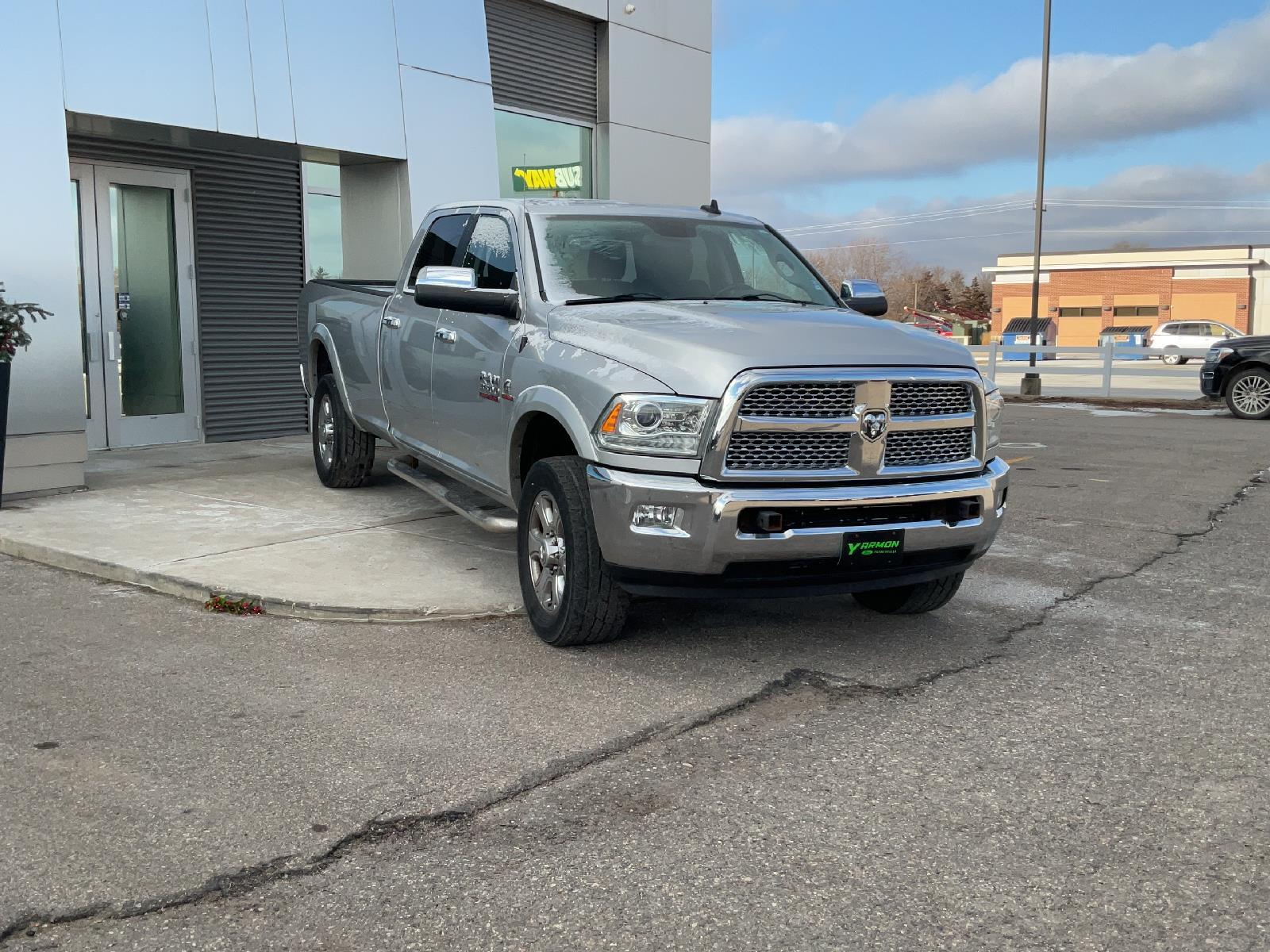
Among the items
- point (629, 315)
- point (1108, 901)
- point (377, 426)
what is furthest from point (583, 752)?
point (377, 426)

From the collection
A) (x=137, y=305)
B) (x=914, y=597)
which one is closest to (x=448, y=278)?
(x=914, y=597)

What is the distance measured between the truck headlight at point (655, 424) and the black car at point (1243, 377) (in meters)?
16.4

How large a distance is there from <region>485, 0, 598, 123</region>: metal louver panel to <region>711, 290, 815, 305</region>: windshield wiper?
904cm

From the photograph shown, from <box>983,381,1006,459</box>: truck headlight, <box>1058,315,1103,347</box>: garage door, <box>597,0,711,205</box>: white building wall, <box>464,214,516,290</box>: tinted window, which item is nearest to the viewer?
<box>983,381,1006,459</box>: truck headlight

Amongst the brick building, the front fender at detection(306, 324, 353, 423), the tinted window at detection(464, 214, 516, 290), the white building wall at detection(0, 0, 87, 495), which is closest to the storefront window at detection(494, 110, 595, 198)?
the front fender at detection(306, 324, 353, 423)

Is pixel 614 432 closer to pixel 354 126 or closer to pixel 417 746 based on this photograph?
pixel 417 746

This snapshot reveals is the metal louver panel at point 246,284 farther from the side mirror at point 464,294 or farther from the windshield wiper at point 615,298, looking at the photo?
the windshield wiper at point 615,298

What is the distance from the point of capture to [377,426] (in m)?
8.20

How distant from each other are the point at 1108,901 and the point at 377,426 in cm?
603

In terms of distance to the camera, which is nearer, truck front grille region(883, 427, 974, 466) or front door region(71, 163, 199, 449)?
truck front grille region(883, 427, 974, 466)

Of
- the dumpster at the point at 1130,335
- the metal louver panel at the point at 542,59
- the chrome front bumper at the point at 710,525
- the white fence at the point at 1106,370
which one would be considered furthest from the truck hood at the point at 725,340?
the dumpster at the point at 1130,335

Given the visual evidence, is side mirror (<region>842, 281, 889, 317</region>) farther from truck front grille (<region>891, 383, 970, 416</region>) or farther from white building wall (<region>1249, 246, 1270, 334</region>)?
white building wall (<region>1249, 246, 1270, 334</region>)

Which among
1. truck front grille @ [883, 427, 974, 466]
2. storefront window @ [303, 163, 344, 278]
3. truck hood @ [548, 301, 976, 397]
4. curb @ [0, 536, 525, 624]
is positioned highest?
storefront window @ [303, 163, 344, 278]

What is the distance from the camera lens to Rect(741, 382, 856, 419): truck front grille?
4.76 meters
